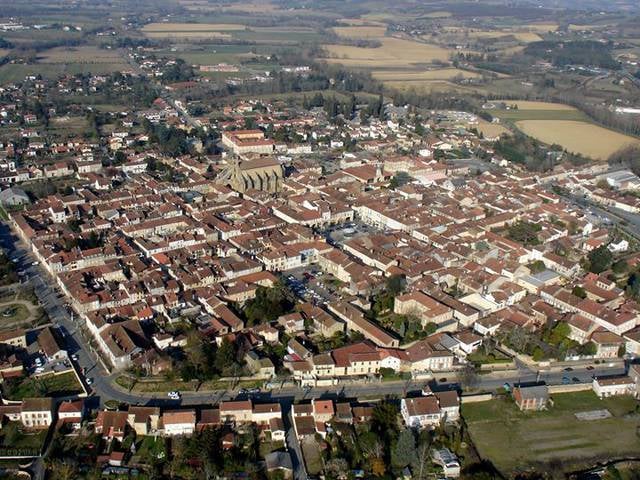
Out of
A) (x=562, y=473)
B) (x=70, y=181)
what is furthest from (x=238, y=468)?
(x=70, y=181)

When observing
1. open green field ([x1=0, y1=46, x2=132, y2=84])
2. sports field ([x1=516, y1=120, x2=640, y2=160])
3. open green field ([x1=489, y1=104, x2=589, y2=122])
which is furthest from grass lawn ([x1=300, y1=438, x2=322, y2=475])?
open green field ([x1=0, y1=46, x2=132, y2=84])

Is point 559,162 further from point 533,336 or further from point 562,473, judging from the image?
point 562,473

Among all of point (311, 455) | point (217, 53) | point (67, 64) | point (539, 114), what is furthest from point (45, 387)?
point (217, 53)

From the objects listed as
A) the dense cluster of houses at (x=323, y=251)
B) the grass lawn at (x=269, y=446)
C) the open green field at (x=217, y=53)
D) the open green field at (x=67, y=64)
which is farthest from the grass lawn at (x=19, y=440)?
the open green field at (x=217, y=53)

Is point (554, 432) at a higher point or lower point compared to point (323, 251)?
lower

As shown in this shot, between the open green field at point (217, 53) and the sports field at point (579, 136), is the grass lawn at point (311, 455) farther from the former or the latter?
the open green field at point (217, 53)

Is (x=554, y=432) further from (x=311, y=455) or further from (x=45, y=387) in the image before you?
→ (x=45, y=387)

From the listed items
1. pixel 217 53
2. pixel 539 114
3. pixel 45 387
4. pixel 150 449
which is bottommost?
pixel 539 114
